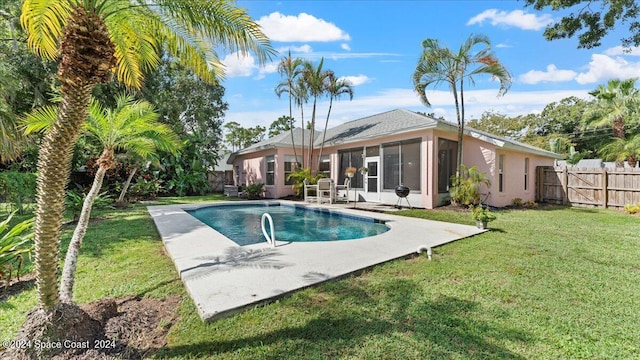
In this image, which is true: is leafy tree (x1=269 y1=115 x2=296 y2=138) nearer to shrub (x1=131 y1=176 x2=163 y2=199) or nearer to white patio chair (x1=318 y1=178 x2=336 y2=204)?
shrub (x1=131 y1=176 x2=163 y2=199)

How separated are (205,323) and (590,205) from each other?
56.4 feet

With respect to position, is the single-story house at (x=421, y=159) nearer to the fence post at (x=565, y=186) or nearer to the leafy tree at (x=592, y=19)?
the fence post at (x=565, y=186)

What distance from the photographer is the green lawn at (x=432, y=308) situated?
2.61 meters

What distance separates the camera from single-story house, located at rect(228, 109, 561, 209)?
38.8 feet

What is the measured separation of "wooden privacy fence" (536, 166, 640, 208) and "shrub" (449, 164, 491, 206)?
554 centimetres

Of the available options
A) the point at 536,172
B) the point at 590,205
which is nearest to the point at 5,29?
the point at 536,172

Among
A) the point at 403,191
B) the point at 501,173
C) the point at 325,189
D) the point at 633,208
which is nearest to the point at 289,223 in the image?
the point at 325,189

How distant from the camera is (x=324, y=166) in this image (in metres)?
17.7

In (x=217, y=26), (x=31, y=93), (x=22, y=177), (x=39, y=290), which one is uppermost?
(x=31, y=93)

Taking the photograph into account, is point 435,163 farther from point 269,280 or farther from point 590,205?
point 269,280

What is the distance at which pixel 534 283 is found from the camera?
13.4ft

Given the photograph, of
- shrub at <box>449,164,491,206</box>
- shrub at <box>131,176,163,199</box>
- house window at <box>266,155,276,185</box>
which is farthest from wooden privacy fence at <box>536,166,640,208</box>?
shrub at <box>131,176,163,199</box>

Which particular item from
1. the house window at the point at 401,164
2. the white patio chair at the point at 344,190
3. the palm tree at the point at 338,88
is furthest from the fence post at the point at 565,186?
the palm tree at the point at 338,88

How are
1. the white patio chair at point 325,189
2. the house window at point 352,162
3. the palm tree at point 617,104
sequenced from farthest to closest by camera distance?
the palm tree at point 617,104
the house window at point 352,162
the white patio chair at point 325,189
